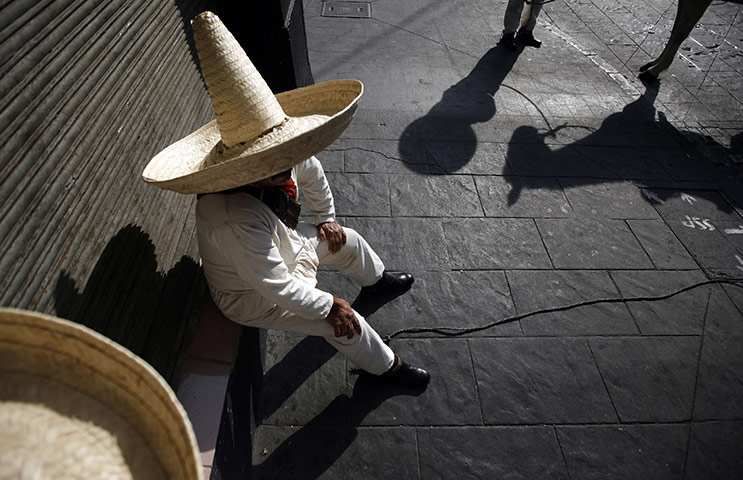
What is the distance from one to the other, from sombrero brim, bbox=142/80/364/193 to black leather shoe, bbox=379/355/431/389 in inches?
66.6

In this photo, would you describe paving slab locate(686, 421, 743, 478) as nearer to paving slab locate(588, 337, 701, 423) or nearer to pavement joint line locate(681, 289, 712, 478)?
pavement joint line locate(681, 289, 712, 478)

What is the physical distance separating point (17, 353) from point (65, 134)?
4.02ft

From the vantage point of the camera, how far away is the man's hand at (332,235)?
9.93ft

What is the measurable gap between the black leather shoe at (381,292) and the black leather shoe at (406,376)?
62cm

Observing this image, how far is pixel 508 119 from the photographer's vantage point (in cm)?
574

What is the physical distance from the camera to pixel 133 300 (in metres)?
2.06

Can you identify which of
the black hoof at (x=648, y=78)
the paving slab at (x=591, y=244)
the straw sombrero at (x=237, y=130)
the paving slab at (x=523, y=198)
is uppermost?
the straw sombrero at (x=237, y=130)

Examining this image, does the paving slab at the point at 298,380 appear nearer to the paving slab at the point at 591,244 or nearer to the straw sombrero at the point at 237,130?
the straw sombrero at the point at 237,130

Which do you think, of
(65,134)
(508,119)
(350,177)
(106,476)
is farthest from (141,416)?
(508,119)

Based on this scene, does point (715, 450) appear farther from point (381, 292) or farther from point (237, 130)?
point (237, 130)

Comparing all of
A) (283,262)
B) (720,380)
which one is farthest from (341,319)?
(720,380)

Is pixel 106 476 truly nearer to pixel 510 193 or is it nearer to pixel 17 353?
pixel 17 353

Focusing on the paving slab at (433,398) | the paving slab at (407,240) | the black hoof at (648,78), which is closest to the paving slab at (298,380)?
the paving slab at (433,398)

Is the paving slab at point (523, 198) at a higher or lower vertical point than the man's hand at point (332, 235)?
lower
